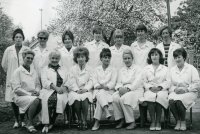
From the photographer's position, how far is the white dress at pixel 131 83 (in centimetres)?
521

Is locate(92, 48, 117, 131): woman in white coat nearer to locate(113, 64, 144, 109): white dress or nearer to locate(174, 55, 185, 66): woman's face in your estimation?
locate(113, 64, 144, 109): white dress

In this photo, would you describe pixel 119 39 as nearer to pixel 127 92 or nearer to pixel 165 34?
pixel 165 34

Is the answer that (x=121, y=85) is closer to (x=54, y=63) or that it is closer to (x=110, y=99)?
(x=110, y=99)

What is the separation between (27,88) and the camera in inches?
211

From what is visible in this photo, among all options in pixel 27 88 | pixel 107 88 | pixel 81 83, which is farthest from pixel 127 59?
pixel 27 88

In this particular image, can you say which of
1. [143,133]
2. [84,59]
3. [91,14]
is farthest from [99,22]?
[143,133]

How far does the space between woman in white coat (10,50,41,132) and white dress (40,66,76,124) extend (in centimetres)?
17

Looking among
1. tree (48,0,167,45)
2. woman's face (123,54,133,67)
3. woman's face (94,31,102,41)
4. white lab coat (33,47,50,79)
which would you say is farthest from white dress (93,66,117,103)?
tree (48,0,167,45)

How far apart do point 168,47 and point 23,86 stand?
3.37m

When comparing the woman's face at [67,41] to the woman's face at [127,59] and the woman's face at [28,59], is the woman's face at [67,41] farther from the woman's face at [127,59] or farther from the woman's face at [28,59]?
the woman's face at [127,59]

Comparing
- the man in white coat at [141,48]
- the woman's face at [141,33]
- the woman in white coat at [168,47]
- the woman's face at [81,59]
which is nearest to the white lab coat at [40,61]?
the woman's face at [81,59]

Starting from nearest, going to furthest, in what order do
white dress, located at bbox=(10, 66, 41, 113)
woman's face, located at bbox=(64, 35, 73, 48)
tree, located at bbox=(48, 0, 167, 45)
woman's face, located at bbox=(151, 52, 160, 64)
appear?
white dress, located at bbox=(10, 66, 41, 113) → woman's face, located at bbox=(151, 52, 160, 64) → woman's face, located at bbox=(64, 35, 73, 48) → tree, located at bbox=(48, 0, 167, 45)

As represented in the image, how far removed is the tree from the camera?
17000mm

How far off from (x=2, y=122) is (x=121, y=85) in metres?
3.08
